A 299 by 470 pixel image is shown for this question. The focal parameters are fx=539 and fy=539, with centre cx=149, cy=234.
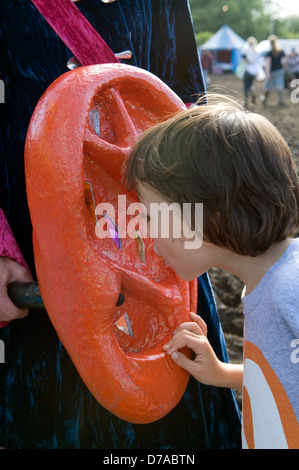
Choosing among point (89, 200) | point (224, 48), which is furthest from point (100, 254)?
point (224, 48)

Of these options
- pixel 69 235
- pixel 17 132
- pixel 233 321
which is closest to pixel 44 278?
pixel 69 235

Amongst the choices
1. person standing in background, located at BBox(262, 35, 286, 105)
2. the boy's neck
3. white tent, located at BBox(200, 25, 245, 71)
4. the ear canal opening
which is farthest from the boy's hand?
white tent, located at BBox(200, 25, 245, 71)

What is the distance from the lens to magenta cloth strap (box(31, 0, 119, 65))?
102 centimetres

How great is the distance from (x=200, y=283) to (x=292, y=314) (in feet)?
1.32

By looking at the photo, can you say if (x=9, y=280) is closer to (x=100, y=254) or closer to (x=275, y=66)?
(x=100, y=254)

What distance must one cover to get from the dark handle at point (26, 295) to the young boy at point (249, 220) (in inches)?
7.9

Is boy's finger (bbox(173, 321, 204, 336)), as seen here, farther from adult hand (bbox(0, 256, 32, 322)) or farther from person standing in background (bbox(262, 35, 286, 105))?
person standing in background (bbox(262, 35, 286, 105))

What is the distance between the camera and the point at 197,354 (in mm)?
1052

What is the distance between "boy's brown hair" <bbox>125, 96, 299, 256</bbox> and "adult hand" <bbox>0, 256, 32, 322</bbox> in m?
0.29

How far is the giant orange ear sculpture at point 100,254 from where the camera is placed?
85 cm

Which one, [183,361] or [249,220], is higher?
[249,220]

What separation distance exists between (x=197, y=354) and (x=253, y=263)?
8.4 inches

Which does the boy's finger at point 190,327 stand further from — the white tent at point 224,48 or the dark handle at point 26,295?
the white tent at point 224,48
